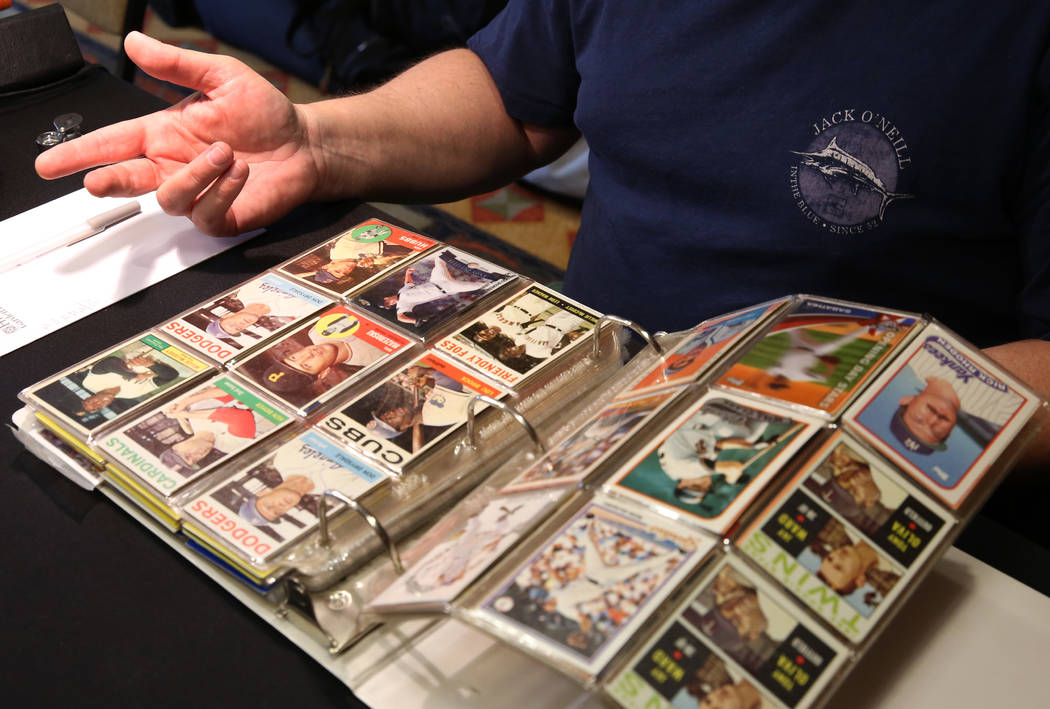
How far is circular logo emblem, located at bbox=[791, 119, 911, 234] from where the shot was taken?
811 millimetres

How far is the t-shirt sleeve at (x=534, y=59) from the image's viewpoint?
1.03m

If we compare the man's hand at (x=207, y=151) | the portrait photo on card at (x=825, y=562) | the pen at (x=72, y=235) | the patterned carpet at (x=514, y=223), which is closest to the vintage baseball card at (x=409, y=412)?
the portrait photo on card at (x=825, y=562)

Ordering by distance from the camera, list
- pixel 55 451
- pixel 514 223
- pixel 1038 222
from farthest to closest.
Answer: pixel 514 223, pixel 1038 222, pixel 55 451

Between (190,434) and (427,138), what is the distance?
557 mm

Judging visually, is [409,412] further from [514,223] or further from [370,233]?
[514,223]

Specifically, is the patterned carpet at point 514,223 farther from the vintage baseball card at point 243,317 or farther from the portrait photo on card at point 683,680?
the portrait photo on card at point 683,680

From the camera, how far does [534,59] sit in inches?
41.9

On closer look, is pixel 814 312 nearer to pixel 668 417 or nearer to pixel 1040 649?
pixel 668 417

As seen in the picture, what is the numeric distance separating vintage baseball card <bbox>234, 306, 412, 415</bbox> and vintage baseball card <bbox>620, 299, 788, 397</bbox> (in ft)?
0.65

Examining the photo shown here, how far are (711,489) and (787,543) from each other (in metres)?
0.05

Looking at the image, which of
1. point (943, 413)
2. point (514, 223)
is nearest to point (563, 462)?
point (943, 413)

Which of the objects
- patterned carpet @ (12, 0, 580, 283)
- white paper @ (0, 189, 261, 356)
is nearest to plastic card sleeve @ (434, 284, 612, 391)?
white paper @ (0, 189, 261, 356)

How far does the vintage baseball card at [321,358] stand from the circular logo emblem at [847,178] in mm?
423

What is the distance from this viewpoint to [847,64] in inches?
31.7
